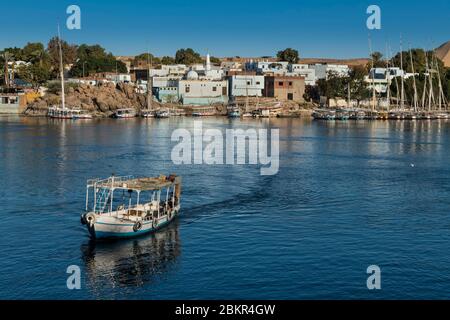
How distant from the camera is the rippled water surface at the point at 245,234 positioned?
2806 centimetres

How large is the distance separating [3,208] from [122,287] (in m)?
17.9

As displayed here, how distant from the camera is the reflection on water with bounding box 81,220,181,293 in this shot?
28.6m

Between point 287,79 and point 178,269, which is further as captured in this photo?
point 287,79

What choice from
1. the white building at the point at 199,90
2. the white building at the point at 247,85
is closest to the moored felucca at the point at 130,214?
the white building at the point at 199,90

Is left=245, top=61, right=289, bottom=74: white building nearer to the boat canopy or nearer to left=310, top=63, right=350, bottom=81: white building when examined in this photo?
left=310, top=63, right=350, bottom=81: white building

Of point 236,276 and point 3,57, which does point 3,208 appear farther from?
point 3,57

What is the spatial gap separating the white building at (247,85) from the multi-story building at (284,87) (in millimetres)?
2047

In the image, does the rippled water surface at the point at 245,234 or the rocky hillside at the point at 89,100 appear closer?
the rippled water surface at the point at 245,234

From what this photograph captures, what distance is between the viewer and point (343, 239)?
35.2 metres

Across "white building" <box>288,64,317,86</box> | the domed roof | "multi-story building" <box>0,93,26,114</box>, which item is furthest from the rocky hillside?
"white building" <box>288,64,317,86</box>

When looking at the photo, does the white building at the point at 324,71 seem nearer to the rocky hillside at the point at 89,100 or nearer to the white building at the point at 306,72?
the white building at the point at 306,72

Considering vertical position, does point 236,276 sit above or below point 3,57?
below

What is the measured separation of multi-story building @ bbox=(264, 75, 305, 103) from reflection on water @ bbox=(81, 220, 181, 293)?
13172 centimetres
